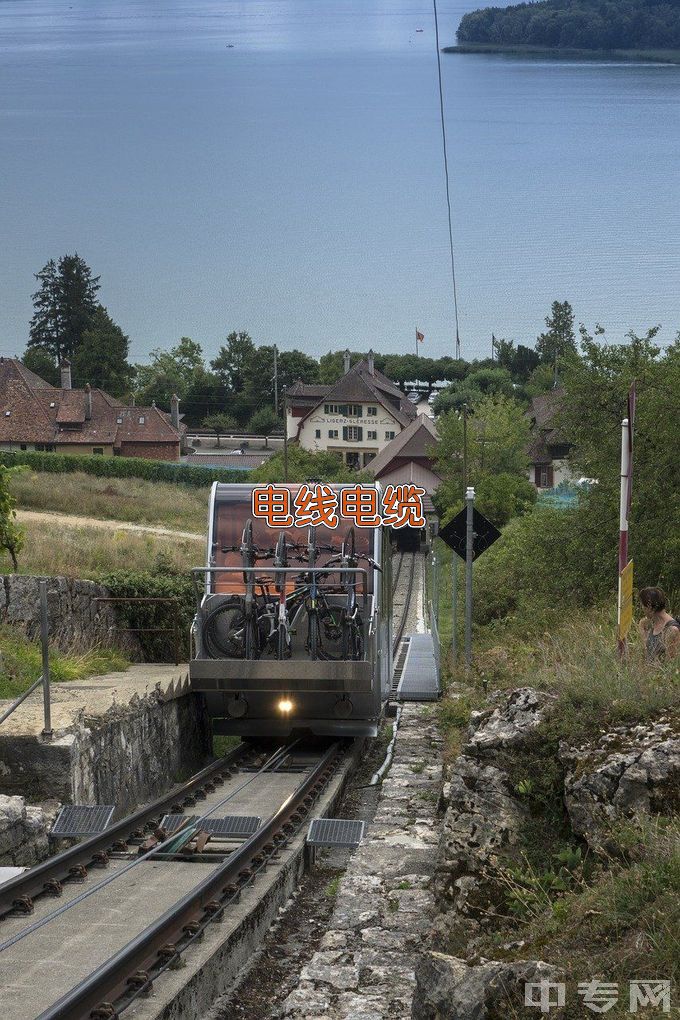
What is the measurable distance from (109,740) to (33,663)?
2743mm

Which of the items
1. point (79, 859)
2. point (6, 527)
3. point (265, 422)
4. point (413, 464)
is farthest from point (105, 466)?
point (79, 859)

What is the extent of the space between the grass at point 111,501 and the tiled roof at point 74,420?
113 ft

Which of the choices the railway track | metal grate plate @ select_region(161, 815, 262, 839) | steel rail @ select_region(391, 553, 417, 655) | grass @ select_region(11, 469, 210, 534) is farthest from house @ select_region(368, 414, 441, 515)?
the railway track

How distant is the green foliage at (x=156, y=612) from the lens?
67.1ft

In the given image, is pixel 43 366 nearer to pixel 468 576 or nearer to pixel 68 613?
pixel 68 613

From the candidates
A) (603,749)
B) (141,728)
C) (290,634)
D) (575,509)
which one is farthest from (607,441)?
(603,749)

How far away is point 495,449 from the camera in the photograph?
9162 centimetres

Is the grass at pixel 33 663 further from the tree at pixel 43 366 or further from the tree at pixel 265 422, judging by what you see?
the tree at pixel 43 366

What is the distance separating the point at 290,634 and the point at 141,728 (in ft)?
7.61

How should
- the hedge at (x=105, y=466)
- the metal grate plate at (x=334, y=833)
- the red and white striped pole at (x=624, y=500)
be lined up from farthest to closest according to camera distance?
the hedge at (x=105, y=466) < the metal grate plate at (x=334, y=833) < the red and white striped pole at (x=624, y=500)

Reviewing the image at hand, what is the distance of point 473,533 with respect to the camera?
60.5 feet

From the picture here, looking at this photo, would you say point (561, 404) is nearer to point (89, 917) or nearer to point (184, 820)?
point (184, 820)

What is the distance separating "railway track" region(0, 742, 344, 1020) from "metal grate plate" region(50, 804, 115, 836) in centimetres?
19

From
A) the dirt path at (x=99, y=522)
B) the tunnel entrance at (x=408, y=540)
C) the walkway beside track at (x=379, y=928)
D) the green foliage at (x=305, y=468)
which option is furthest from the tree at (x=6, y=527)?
the tunnel entrance at (x=408, y=540)
